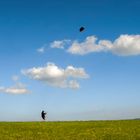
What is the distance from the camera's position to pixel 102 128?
50.6 meters

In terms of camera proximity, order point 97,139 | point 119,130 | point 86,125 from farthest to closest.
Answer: point 86,125 → point 119,130 → point 97,139

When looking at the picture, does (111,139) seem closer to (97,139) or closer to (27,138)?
(97,139)

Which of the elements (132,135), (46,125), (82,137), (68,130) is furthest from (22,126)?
(132,135)

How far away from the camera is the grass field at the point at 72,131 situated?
45.8m

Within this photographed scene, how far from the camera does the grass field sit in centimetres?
4584

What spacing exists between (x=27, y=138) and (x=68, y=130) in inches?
242

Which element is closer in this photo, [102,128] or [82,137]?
[82,137]

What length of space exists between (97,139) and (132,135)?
4.34 m

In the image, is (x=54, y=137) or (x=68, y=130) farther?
(x=68, y=130)

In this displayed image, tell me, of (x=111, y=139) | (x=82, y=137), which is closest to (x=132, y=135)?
(x=111, y=139)

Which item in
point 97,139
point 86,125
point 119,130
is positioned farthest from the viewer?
point 86,125

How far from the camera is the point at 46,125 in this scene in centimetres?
5325

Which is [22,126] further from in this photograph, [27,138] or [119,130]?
[119,130]

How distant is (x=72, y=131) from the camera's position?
1921 inches
